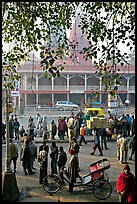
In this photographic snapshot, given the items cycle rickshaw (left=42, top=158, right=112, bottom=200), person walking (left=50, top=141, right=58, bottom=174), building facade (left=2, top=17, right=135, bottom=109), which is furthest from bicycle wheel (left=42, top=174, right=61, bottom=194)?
building facade (left=2, top=17, right=135, bottom=109)

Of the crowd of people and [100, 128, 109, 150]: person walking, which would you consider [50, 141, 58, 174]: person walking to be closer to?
the crowd of people

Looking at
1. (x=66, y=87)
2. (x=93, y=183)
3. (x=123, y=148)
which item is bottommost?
(x=93, y=183)

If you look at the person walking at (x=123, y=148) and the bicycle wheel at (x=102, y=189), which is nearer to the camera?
the bicycle wheel at (x=102, y=189)

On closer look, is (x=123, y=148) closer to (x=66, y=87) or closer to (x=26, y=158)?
(x=26, y=158)

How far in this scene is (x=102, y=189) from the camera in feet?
25.4

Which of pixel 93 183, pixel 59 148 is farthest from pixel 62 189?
pixel 59 148

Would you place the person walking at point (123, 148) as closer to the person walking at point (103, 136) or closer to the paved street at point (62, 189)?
the paved street at point (62, 189)

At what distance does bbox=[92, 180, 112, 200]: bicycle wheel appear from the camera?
25.3 ft

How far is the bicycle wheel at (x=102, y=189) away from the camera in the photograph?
7.71m

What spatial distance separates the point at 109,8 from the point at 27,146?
5946 millimetres

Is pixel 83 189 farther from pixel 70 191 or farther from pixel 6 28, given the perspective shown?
pixel 6 28

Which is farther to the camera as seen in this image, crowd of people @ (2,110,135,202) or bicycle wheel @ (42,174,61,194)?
crowd of people @ (2,110,135,202)

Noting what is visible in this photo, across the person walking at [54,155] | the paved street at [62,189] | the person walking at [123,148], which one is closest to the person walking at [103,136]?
the paved street at [62,189]

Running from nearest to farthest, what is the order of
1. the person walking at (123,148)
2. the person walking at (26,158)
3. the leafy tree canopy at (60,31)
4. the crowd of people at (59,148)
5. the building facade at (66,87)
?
the leafy tree canopy at (60,31) → the crowd of people at (59,148) → the person walking at (26,158) → the person walking at (123,148) → the building facade at (66,87)
